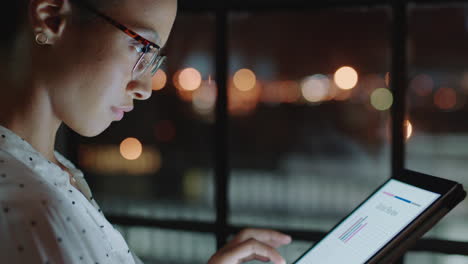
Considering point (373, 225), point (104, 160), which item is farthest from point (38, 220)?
point (104, 160)

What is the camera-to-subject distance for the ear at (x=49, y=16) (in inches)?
29.1

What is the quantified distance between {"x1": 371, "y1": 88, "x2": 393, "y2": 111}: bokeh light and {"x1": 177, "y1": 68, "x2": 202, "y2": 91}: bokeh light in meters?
0.63

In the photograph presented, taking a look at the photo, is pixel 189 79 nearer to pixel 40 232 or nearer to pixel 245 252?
pixel 245 252

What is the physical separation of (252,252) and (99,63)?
53 centimetres

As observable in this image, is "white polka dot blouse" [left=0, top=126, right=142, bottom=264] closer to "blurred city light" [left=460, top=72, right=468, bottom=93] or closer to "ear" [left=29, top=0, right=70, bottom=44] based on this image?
"ear" [left=29, top=0, right=70, bottom=44]

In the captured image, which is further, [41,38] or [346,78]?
[346,78]

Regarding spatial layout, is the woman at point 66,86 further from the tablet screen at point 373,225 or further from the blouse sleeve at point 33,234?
the tablet screen at point 373,225

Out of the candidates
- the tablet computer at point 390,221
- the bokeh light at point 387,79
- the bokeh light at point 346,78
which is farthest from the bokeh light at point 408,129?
the tablet computer at point 390,221

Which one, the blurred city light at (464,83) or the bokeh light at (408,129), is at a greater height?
the blurred city light at (464,83)

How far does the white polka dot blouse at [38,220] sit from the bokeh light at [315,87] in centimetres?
96

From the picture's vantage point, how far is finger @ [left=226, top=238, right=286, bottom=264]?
0.98 m

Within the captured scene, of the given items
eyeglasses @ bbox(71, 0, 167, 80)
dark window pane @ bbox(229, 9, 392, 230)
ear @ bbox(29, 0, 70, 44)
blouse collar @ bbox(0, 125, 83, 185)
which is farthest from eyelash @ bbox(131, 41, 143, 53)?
dark window pane @ bbox(229, 9, 392, 230)

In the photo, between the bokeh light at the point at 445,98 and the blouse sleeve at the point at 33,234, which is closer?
the blouse sleeve at the point at 33,234

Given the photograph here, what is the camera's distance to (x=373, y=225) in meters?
0.90
